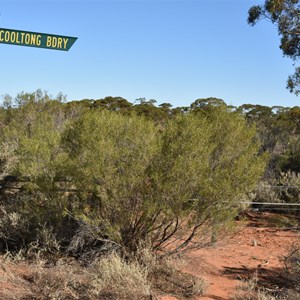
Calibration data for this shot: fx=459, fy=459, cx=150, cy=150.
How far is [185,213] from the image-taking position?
6605 mm

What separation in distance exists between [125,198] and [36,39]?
103 inches

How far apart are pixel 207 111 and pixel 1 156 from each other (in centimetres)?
496

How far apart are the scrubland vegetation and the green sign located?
1614mm

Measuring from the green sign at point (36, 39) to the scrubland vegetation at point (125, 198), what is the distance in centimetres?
161

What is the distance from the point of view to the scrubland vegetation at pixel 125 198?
20.8ft

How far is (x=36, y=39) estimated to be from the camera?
5.19 m

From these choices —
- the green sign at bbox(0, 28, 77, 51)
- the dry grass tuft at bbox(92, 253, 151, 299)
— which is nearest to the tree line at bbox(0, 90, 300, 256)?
the dry grass tuft at bbox(92, 253, 151, 299)

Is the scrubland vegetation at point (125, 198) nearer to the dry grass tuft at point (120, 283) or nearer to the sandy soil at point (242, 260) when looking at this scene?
the dry grass tuft at point (120, 283)

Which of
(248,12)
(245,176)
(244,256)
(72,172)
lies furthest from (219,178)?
(248,12)

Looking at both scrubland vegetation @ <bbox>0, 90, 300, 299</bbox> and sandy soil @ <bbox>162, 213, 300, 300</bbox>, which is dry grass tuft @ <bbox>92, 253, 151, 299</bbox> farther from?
sandy soil @ <bbox>162, 213, 300, 300</bbox>

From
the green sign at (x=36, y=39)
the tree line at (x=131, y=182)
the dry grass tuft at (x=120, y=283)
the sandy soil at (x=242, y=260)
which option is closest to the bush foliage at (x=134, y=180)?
the tree line at (x=131, y=182)

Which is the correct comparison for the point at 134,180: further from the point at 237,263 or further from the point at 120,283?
the point at 237,263

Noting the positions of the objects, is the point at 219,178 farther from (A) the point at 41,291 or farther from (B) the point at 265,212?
(B) the point at 265,212

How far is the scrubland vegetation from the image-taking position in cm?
635
